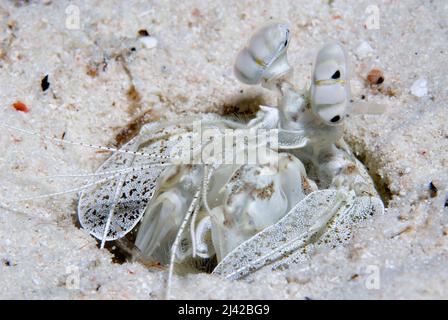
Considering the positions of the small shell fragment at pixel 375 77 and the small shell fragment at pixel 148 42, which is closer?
the small shell fragment at pixel 375 77

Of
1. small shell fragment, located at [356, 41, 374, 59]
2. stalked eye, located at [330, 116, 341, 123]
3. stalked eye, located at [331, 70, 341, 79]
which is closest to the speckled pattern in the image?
small shell fragment, located at [356, 41, 374, 59]

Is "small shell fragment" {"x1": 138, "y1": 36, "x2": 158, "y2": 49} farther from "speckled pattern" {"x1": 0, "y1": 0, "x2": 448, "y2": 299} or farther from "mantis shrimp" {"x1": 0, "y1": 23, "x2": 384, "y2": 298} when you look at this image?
"mantis shrimp" {"x1": 0, "y1": 23, "x2": 384, "y2": 298}

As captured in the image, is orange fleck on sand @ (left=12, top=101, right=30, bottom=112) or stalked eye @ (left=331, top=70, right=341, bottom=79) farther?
orange fleck on sand @ (left=12, top=101, right=30, bottom=112)

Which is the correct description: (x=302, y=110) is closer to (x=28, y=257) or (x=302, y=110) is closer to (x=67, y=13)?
(x=28, y=257)

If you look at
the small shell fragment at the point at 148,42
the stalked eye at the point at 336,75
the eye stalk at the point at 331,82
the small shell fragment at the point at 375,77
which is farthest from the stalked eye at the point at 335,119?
the small shell fragment at the point at 148,42

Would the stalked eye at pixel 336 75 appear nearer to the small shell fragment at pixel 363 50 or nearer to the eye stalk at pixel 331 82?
the eye stalk at pixel 331 82
